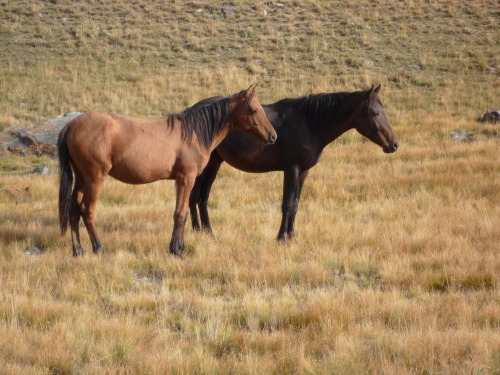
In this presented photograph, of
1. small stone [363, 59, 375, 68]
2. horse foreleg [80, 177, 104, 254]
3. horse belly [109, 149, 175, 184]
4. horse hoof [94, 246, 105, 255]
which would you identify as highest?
horse belly [109, 149, 175, 184]

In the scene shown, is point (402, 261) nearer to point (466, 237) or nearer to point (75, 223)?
point (466, 237)

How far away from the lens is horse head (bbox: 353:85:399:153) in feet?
29.9

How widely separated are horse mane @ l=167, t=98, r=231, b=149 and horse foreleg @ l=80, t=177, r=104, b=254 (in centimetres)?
129

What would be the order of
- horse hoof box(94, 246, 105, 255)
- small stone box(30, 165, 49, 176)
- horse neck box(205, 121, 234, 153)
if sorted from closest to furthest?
1. horse hoof box(94, 246, 105, 255)
2. horse neck box(205, 121, 234, 153)
3. small stone box(30, 165, 49, 176)

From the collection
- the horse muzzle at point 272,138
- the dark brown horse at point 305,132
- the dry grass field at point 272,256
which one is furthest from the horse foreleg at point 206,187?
the horse muzzle at point 272,138

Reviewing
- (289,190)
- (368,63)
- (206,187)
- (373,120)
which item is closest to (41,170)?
(206,187)

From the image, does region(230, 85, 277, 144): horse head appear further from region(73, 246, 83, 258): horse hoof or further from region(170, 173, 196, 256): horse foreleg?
region(73, 246, 83, 258): horse hoof

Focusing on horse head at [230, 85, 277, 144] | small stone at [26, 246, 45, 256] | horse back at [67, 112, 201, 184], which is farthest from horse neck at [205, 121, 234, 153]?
small stone at [26, 246, 45, 256]

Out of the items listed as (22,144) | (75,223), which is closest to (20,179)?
(22,144)

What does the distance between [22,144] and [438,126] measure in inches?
433

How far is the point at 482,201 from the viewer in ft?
35.2

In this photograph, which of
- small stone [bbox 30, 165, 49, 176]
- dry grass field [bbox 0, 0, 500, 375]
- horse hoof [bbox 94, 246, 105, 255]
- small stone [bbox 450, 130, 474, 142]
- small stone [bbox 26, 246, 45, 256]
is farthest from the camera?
small stone [bbox 450, 130, 474, 142]

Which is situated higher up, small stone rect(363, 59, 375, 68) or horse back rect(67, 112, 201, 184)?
horse back rect(67, 112, 201, 184)

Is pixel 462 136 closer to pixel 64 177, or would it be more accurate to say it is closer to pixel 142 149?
pixel 142 149
